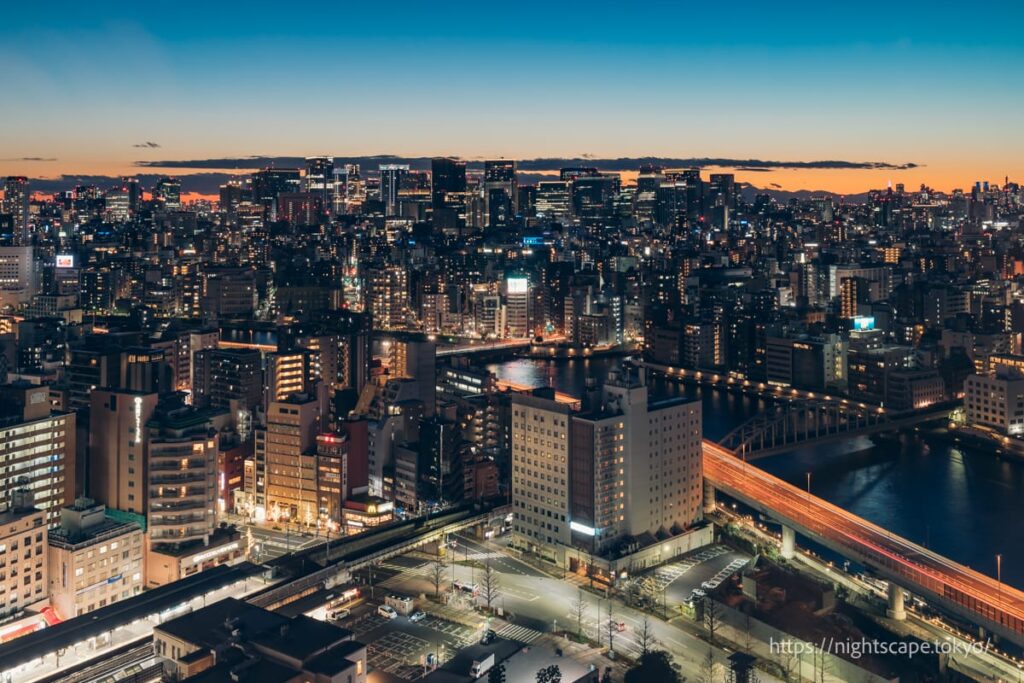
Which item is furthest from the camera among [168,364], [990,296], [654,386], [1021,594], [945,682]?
[990,296]

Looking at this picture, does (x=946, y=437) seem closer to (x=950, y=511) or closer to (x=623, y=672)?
(x=950, y=511)

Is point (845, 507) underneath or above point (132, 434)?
underneath

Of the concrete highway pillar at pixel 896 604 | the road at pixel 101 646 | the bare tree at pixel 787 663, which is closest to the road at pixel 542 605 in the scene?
the bare tree at pixel 787 663

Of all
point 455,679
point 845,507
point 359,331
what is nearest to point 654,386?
point 359,331

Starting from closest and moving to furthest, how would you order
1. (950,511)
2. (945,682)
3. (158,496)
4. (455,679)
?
(455,679)
(945,682)
(158,496)
(950,511)

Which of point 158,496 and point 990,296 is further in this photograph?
point 990,296

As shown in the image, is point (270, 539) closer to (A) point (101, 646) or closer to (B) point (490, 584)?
(B) point (490, 584)
